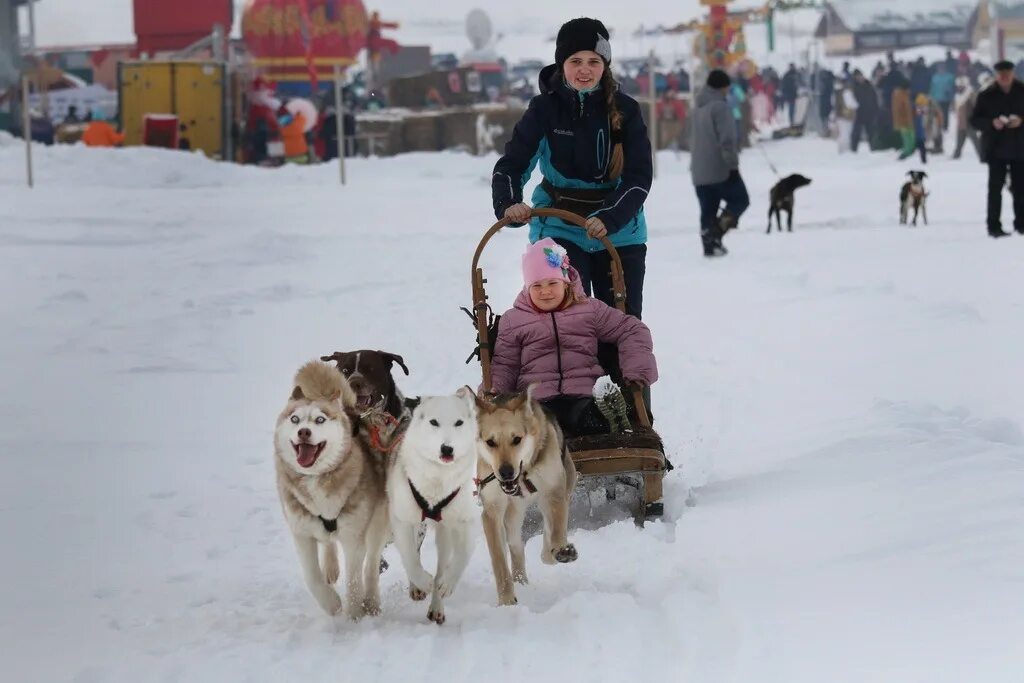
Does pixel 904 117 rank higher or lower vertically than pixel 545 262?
higher

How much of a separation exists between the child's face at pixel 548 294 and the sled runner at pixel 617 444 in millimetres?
173

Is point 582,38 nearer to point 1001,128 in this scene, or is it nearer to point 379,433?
point 379,433

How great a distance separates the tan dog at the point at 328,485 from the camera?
4227mm

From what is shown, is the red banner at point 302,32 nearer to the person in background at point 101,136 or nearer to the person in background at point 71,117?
the person in background at point 71,117

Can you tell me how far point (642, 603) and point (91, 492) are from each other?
289cm

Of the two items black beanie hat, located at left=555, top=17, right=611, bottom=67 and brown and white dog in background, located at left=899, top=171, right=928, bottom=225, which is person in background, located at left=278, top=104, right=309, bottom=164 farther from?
black beanie hat, located at left=555, top=17, right=611, bottom=67

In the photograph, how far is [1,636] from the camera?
14.5ft

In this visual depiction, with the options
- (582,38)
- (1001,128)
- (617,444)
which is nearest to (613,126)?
(582,38)

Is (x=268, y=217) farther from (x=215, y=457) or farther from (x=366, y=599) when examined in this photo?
(x=366, y=599)

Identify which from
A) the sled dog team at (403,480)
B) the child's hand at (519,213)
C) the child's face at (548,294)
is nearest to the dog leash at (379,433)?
the sled dog team at (403,480)

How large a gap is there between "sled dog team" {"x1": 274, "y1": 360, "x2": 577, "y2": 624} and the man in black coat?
1062 centimetres

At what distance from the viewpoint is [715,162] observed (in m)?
14.3

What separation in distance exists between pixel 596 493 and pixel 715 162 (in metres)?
9.04

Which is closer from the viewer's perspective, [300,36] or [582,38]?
[582,38]
